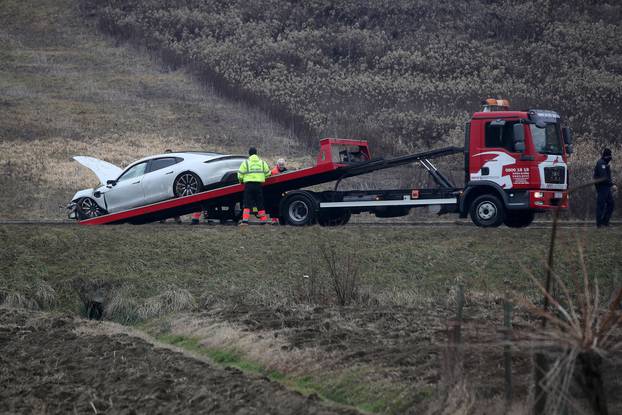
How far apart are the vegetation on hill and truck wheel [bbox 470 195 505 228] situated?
17587mm

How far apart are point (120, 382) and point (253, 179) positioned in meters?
10.1

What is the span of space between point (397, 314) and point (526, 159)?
6.66 metres

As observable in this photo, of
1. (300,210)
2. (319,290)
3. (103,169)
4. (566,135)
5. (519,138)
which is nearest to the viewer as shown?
(319,290)

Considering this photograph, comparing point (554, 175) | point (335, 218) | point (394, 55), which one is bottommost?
point (335, 218)

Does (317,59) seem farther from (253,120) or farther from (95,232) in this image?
(95,232)

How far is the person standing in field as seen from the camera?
68.9 ft

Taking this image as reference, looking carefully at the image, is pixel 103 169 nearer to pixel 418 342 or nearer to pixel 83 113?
pixel 83 113

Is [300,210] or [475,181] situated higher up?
[475,181]

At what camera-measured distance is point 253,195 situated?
21.3 meters

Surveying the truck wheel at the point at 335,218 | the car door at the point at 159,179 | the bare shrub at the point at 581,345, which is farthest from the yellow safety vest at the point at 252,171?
the bare shrub at the point at 581,345

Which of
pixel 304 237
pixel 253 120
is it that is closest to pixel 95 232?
pixel 304 237

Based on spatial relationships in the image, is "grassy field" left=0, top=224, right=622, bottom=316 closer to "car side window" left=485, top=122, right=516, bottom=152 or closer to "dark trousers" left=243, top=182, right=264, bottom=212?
"dark trousers" left=243, top=182, right=264, bottom=212

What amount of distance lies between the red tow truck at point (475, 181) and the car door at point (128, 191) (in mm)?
915

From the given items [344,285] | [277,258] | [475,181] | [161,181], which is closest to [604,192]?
[475,181]
